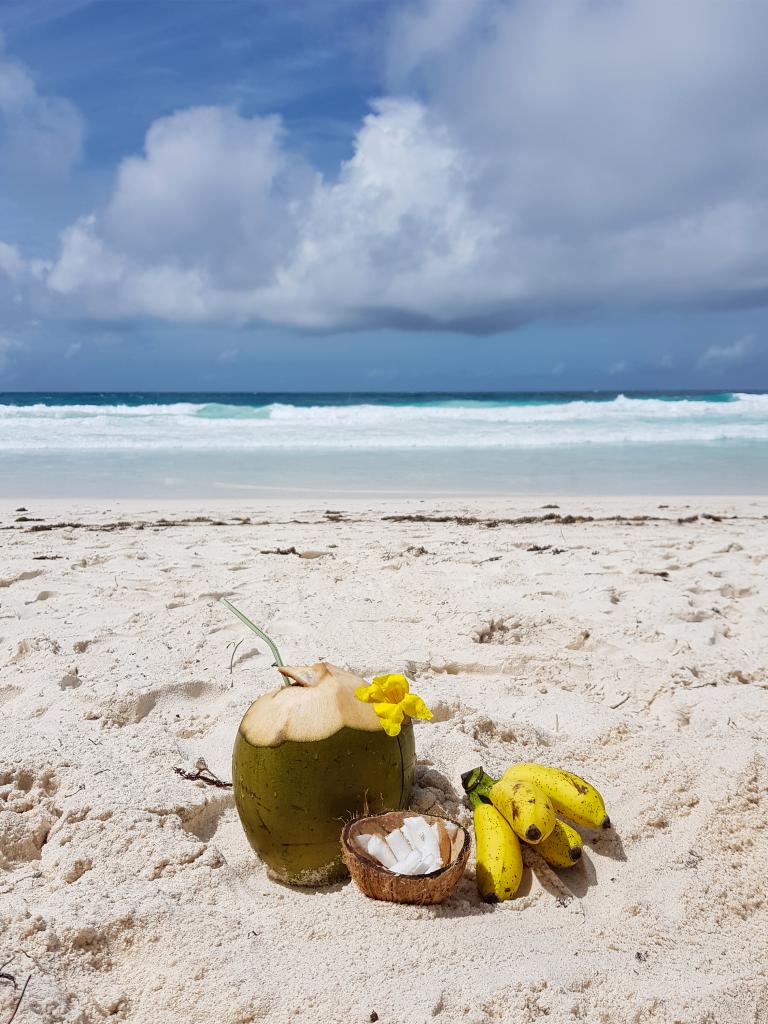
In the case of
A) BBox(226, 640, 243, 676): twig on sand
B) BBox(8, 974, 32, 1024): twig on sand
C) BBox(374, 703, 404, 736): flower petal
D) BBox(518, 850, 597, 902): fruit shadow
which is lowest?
BBox(518, 850, 597, 902): fruit shadow

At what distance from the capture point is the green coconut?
5.94 feet

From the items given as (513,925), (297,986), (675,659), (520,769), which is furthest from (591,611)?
(297,986)

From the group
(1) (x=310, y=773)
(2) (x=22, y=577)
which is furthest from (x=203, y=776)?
(2) (x=22, y=577)

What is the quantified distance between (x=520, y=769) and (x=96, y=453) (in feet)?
43.1

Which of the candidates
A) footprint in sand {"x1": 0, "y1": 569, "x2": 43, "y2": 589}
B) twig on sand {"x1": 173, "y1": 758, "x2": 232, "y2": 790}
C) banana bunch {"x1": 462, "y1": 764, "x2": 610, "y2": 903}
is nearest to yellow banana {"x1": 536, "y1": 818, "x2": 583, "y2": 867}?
banana bunch {"x1": 462, "y1": 764, "x2": 610, "y2": 903}

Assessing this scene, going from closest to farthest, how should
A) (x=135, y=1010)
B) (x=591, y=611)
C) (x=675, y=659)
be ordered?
(x=135, y=1010) < (x=675, y=659) < (x=591, y=611)

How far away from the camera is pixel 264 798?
1.85 metres

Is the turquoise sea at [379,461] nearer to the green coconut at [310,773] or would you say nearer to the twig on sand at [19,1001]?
the green coconut at [310,773]

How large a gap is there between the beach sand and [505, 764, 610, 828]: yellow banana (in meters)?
0.14

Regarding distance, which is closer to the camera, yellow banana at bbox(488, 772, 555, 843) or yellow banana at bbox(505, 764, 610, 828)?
yellow banana at bbox(488, 772, 555, 843)

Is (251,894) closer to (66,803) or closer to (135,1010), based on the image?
(135,1010)

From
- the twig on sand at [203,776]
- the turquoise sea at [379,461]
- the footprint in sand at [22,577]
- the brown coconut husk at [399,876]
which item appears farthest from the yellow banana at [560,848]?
the turquoise sea at [379,461]

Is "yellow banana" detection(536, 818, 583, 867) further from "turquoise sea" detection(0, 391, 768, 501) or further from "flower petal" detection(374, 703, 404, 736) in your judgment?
"turquoise sea" detection(0, 391, 768, 501)

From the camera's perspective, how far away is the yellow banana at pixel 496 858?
6.09ft
